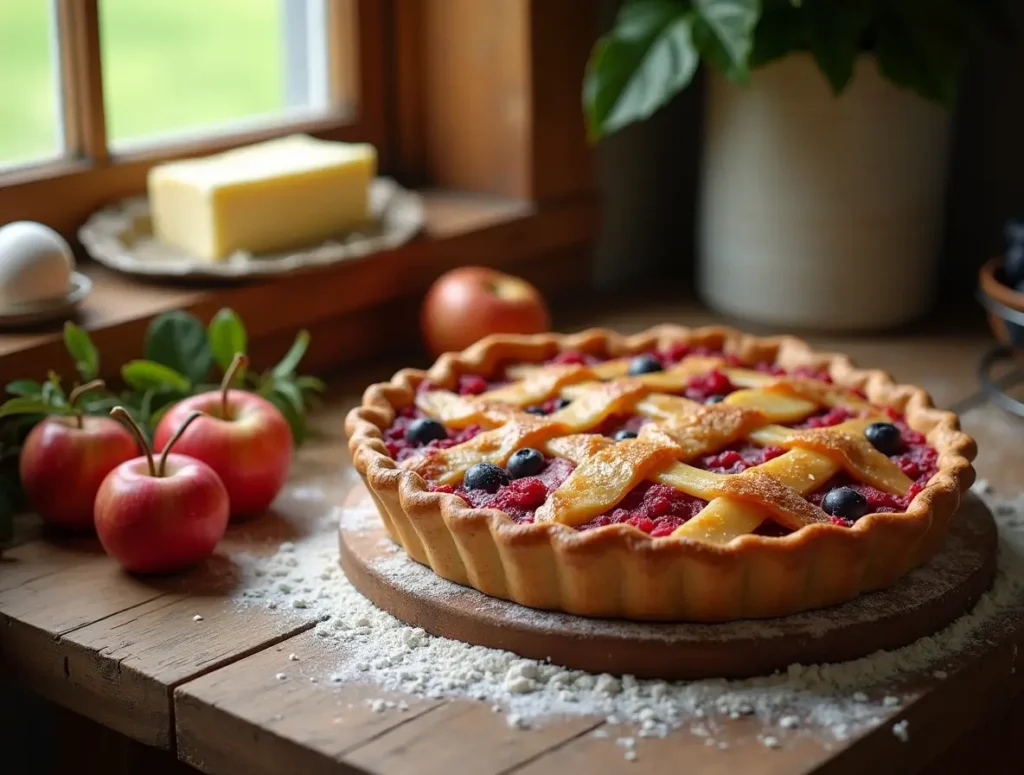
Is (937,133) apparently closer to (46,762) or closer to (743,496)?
(743,496)

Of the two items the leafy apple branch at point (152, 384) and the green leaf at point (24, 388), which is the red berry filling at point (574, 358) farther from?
the green leaf at point (24, 388)

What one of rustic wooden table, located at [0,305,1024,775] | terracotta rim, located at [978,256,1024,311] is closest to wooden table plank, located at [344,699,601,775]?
rustic wooden table, located at [0,305,1024,775]

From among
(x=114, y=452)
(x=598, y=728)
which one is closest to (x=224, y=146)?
(x=114, y=452)

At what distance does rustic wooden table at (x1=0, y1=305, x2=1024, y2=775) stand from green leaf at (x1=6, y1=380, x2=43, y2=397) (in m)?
0.15

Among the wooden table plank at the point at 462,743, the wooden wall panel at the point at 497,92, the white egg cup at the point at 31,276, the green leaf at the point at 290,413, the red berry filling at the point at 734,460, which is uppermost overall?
the wooden wall panel at the point at 497,92

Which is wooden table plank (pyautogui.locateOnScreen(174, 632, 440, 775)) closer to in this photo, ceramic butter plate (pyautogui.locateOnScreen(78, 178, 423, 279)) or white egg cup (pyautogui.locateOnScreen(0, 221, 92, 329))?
white egg cup (pyautogui.locateOnScreen(0, 221, 92, 329))

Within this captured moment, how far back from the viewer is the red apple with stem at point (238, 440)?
1.59 m

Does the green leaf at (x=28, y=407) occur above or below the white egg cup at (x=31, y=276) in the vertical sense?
below

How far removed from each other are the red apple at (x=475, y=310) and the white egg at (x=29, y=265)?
1.81 feet

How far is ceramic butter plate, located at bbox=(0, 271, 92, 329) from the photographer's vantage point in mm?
1711

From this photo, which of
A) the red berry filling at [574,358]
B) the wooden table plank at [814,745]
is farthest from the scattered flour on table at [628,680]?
the red berry filling at [574,358]

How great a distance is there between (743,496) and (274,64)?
127cm

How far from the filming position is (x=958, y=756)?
1.42 metres

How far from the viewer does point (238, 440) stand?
1595 mm
